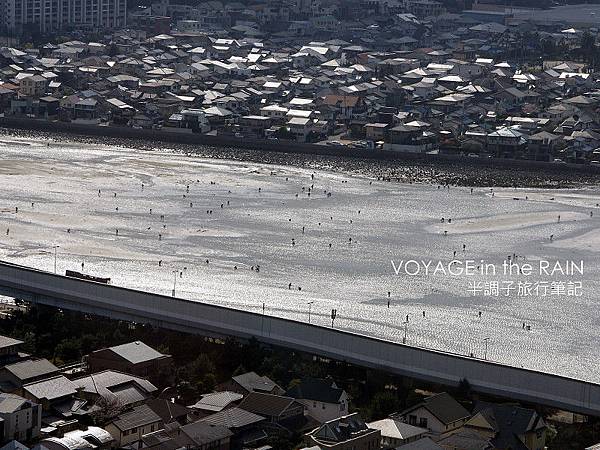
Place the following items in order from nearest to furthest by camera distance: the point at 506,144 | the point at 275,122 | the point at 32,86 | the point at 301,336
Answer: the point at 301,336 → the point at 506,144 → the point at 275,122 → the point at 32,86

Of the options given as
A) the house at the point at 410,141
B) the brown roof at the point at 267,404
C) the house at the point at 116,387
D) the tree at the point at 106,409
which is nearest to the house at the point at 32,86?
the house at the point at 410,141

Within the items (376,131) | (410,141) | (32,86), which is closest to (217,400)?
(410,141)

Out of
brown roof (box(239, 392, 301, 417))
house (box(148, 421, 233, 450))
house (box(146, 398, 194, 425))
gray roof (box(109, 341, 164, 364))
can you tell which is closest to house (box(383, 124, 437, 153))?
gray roof (box(109, 341, 164, 364))

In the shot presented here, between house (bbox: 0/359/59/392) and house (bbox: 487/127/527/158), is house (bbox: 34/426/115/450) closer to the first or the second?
house (bbox: 0/359/59/392)

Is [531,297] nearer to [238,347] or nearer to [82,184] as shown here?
[238,347]

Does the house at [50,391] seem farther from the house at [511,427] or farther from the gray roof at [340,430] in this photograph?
the house at [511,427]

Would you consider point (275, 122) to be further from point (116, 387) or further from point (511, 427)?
point (511, 427)
